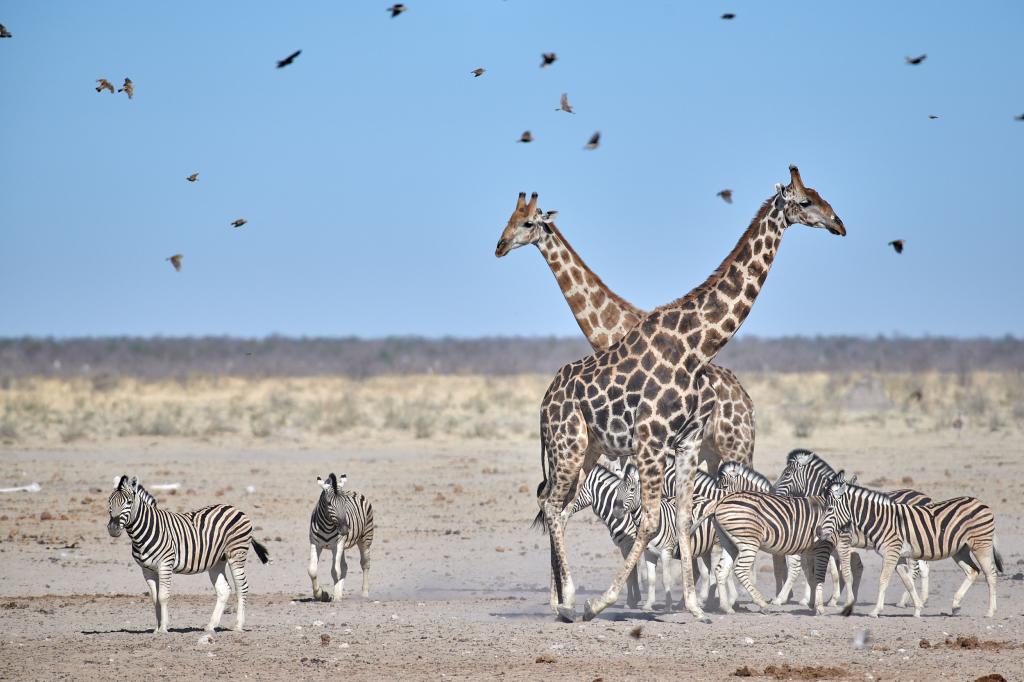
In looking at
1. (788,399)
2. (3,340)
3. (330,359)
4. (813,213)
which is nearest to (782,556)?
(813,213)

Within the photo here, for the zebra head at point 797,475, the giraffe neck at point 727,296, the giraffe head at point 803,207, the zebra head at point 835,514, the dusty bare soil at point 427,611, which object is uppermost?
the giraffe head at point 803,207

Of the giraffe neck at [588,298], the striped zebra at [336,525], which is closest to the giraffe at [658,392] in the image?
the giraffe neck at [588,298]

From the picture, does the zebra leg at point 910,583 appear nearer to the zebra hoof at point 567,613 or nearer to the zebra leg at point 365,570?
the zebra hoof at point 567,613

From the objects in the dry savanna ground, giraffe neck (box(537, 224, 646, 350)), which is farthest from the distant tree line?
giraffe neck (box(537, 224, 646, 350))

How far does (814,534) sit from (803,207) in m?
2.57

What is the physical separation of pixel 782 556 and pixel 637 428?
2.27 meters

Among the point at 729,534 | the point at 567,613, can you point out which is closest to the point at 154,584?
the point at 567,613

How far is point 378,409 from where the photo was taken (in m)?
38.1

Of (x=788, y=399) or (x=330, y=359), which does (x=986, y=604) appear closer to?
(x=788, y=399)

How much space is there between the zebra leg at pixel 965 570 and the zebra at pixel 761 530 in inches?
33.3

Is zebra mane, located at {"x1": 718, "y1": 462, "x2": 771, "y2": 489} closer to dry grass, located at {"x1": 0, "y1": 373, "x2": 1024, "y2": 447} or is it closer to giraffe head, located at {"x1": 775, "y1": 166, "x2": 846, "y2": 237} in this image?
giraffe head, located at {"x1": 775, "y1": 166, "x2": 846, "y2": 237}

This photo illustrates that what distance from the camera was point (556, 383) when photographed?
1173 centimetres

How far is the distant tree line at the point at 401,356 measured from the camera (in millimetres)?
69062

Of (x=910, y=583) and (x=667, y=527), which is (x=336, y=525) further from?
(x=910, y=583)
